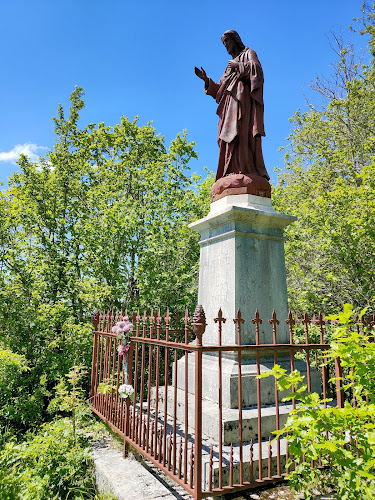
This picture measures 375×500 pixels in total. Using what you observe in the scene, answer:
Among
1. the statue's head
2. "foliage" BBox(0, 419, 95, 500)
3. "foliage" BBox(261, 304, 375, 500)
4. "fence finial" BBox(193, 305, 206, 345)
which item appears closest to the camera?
"foliage" BBox(261, 304, 375, 500)

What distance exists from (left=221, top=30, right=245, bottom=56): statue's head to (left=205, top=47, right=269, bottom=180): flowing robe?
0.79ft

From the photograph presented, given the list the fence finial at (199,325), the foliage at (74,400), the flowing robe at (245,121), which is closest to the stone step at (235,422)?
the fence finial at (199,325)

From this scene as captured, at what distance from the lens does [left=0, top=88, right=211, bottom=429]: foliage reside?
734 cm

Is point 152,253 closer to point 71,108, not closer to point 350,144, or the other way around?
point 71,108

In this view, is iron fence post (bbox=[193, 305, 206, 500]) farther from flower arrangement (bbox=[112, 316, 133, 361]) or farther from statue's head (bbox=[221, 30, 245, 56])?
statue's head (bbox=[221, 30, 245, 56])

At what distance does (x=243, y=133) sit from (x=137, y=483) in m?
4.19

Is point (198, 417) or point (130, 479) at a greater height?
point (198, 417)

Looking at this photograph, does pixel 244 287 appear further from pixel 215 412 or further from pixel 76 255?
pixel 76 255

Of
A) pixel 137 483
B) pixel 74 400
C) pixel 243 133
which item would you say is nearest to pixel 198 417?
pixel 137 483

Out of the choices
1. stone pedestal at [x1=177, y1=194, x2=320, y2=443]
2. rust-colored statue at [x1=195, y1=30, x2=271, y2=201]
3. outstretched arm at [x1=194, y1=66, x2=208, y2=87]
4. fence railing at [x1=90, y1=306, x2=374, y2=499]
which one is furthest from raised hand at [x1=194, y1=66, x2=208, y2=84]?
fence railing at [x1=90, y1=306, x2=374, y2=499]

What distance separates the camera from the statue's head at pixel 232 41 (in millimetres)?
5172

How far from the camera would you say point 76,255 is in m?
9.13

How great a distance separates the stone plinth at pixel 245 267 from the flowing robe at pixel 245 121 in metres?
0.53

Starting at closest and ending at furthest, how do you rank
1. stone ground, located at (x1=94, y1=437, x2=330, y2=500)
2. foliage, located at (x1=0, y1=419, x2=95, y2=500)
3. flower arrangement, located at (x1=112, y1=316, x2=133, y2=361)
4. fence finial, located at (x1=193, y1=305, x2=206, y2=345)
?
1. fence finial, located at (x1=193, y1=305, x2=206, y2=345)
2. stone ground, located at (x1=94, y1=437, x2=330, y2=500)
3. foliage, located at (x1=0, y1=419, x2=95, y2=500)
4. flower arrangement, located at (x1=112, y1=316, x2=133, y2=361)
